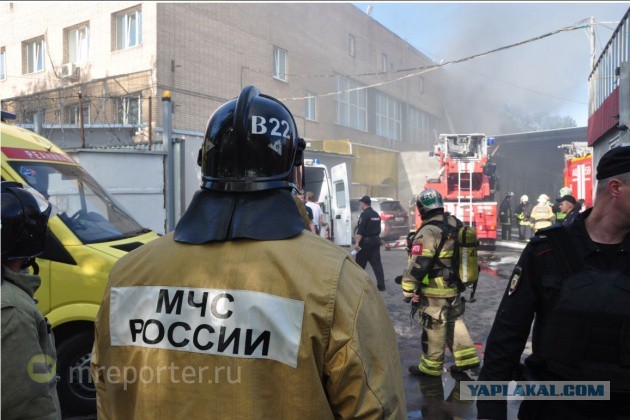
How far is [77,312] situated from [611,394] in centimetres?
371

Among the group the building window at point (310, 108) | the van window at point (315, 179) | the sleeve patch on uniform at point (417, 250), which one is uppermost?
the building window at point (310, 108)

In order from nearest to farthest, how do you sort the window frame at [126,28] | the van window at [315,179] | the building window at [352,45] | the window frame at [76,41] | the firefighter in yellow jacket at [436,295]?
the firefighter in yellow jacket at [436,295] → the van window at [315,179] → the window frame at [126,28] → the window frame at [76,41] → the building window at [352,45]

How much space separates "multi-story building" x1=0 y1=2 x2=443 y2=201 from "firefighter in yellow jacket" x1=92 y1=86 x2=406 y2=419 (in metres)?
12.2

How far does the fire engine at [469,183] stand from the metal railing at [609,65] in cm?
345

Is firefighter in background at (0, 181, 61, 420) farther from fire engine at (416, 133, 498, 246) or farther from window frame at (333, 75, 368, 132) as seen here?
window frame at (333, 75, 368, 132)

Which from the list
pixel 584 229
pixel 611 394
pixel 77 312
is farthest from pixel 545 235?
pixel 77 312

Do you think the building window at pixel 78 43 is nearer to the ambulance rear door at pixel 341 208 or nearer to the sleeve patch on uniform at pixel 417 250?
the ambulance rear door at pixel 341 208

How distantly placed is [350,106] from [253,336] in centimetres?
3111

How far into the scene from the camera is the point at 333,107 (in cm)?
2939

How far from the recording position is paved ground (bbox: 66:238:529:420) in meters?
4.37

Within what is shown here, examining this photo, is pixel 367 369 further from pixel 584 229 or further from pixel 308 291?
pixel 584 229

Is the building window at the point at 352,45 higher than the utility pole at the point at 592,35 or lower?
higher

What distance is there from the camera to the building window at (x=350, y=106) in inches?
1194

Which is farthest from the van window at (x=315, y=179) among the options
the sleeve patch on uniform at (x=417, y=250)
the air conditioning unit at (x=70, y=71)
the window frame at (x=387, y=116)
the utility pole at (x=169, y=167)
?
the window frame at (x=387, y=116)
